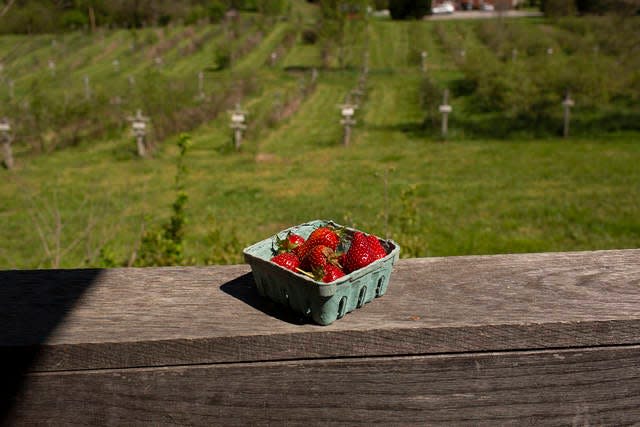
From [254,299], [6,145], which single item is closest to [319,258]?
[254,299]

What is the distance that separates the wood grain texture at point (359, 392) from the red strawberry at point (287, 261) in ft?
0.87

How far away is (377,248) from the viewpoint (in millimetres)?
1254

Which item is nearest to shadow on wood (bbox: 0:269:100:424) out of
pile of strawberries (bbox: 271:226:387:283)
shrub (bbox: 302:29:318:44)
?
pile of strawberries (bbox: 271:226:387:283)

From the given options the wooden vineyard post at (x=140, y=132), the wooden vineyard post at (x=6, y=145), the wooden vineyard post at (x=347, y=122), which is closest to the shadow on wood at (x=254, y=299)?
the wooden vineyard post at (x=347, y=122)

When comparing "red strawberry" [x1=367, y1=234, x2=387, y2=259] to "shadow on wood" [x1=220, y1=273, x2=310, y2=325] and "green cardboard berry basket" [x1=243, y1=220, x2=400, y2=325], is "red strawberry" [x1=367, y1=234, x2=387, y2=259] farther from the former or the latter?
"shadow on wood" [x1=220, y1=273, x2=310, y2=325]

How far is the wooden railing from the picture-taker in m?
0.96

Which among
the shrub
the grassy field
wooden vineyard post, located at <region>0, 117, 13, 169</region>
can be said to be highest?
the shrub

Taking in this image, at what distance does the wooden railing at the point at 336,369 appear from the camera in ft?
A: 3.15

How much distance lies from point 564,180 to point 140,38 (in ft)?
98.4

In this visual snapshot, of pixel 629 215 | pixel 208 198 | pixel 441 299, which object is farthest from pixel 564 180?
pixel 441 299

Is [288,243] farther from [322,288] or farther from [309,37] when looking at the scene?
[309,37]

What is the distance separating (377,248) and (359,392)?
351 millimetres

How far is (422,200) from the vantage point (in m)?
9.45

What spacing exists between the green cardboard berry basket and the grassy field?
9.60 ft
